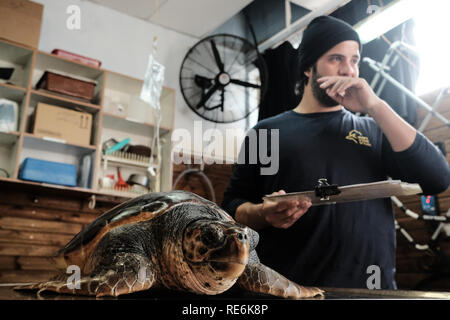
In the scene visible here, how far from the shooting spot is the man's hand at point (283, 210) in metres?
0.78

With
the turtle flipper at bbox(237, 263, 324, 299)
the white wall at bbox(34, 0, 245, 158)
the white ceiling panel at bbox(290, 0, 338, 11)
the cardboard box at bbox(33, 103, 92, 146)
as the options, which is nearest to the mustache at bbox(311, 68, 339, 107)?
the turtle flipper at bbox(237, 263, 324, 299)

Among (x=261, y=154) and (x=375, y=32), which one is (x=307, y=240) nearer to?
(x=261, y=154)

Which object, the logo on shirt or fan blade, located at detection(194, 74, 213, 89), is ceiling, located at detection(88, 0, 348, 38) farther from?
the logo on shirt

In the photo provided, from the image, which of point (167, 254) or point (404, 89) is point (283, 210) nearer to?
point (167, 254)

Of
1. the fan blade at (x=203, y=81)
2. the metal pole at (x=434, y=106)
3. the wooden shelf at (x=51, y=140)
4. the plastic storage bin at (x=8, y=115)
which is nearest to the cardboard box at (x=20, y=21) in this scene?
the plastic storage bin at (x=8, y=115)

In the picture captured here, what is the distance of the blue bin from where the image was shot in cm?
252

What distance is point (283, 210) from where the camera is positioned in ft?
2.69

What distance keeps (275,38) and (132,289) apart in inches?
151

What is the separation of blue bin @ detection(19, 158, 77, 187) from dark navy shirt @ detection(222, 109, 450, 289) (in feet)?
6.06

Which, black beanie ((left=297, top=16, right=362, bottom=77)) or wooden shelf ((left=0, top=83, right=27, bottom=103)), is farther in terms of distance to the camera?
wooden shelf ((left=0, top=83, right=27, bottom=103))

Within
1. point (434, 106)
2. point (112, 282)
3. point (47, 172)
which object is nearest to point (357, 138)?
point (112, 282)

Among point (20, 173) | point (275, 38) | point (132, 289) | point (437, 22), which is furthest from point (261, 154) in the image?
point (275, 38)

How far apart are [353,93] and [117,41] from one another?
294cm

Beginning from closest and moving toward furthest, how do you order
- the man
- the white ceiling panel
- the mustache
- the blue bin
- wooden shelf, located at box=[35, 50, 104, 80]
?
1. the man
2. the mustache
3. the blue bin
4. wooden shelf, located at box=[35, 50, 104, 80]
5. the white ceiling panel
